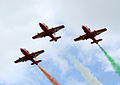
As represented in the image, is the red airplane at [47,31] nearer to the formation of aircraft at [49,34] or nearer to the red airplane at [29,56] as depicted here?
the formation of aircraft at [49,34]

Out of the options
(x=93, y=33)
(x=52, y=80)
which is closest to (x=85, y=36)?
(x=93, y=33)

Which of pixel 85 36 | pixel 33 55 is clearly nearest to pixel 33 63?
pixel 33 55

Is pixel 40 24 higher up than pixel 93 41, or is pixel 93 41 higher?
pixel 40 24

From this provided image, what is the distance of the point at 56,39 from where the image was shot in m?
200

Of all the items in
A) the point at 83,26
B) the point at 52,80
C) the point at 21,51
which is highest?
the point at 21,51

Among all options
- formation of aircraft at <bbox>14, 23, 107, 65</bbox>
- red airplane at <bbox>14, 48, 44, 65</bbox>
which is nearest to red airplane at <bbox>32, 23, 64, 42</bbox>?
formation of aircraft at <bbox>14, 23, 107, 65</bbox>

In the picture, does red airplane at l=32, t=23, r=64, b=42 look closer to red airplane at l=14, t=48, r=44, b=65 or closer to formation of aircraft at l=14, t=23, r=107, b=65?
formation of aircraft at l=14, t=23, r=107, b=65

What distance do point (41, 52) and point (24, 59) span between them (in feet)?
35.1

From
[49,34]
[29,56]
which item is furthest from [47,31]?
[29,56]

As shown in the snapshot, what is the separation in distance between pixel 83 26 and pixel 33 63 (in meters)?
36.2

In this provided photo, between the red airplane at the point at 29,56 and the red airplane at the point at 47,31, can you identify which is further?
the red airplane at the point at 29,56

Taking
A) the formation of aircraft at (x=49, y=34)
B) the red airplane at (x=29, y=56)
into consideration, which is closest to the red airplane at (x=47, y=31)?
the formation of aircraft at (x=49, y=34)

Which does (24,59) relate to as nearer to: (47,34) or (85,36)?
(47,34)

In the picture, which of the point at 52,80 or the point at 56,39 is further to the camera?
the point at 56,39
